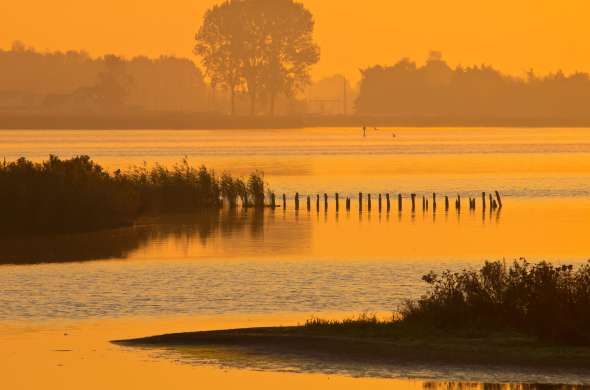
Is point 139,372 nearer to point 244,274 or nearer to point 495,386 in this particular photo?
point 495,386

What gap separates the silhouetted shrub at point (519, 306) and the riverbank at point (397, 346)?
0.38m

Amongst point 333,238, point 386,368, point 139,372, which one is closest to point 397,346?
point 386,368

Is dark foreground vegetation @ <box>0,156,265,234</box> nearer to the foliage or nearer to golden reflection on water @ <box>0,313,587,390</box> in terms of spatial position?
the foliage

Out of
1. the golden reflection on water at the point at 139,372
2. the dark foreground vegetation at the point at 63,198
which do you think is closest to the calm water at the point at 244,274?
the golden reflection on water at the point at 139,372

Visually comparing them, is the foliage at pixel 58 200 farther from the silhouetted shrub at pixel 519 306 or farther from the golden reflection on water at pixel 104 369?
the silhouetted shrub at pixel 519 306

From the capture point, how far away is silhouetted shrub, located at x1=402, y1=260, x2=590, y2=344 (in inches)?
1160

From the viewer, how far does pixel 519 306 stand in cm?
3119

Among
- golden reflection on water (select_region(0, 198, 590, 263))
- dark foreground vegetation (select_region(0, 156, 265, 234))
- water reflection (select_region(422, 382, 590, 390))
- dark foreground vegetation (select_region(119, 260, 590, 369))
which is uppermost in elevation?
dark foreground vegetation (select_region(119, 260, 590, 369))

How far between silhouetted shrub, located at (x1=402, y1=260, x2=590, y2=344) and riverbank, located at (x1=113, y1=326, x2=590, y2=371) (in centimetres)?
38

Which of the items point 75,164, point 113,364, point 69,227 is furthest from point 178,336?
point 75,164

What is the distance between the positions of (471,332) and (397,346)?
5.81ft

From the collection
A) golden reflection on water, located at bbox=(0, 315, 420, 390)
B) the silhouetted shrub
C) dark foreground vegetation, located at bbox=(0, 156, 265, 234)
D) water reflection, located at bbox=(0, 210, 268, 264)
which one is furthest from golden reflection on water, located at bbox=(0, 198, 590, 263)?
the silhouetted shrub

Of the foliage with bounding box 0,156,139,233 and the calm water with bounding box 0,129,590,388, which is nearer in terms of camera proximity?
the calm water with bounding box 0,129,590,388

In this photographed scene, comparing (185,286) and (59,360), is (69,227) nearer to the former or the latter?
(185,286)
